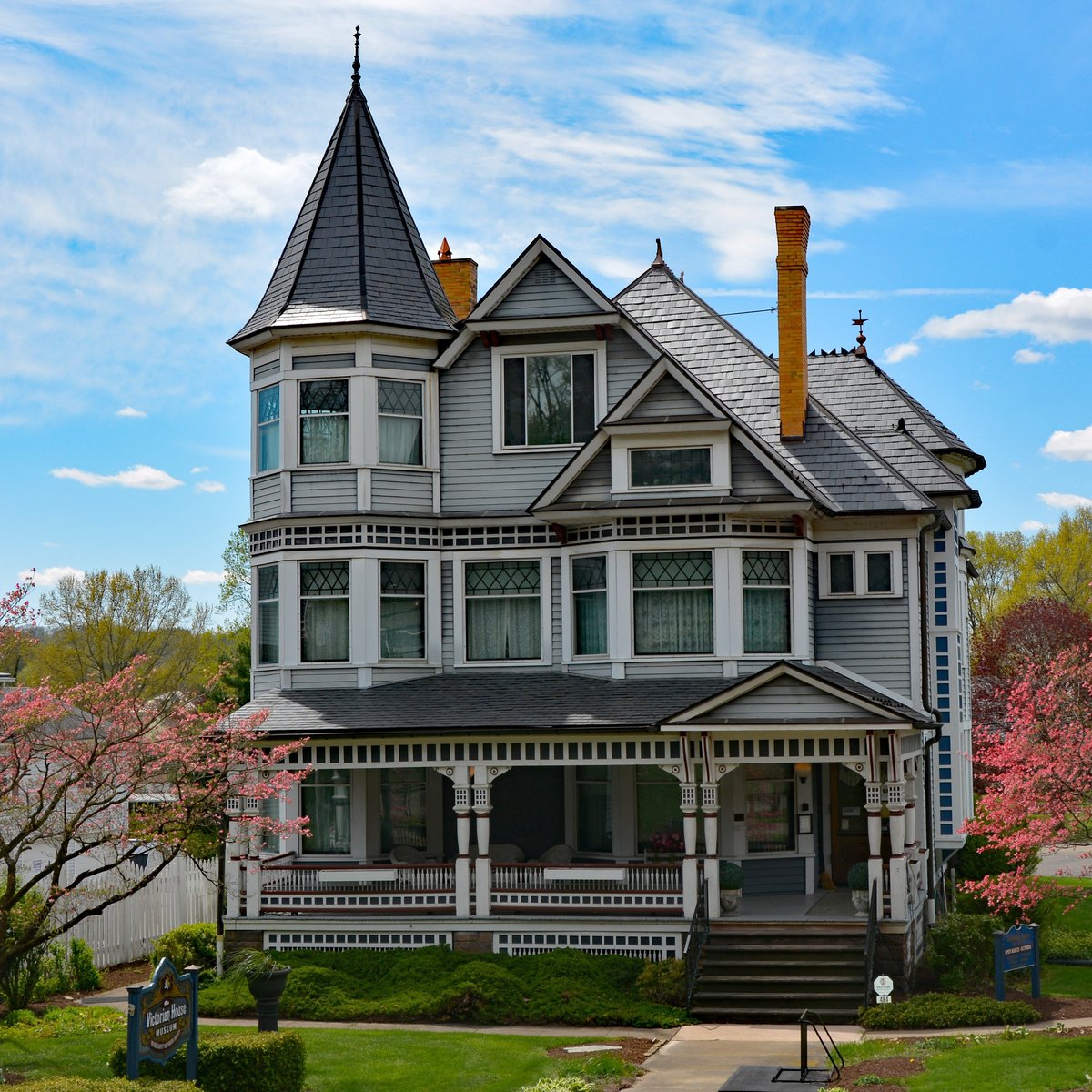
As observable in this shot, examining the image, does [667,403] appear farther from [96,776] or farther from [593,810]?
[96,776]

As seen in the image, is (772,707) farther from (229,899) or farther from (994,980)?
(229,899)

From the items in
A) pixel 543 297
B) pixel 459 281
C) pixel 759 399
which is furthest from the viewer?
pixel 459 281

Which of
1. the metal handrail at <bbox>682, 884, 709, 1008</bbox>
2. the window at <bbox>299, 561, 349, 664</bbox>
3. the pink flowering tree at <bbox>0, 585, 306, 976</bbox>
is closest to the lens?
the pink flowering tree at <bbox>0, 585, 306, 976</bbox>

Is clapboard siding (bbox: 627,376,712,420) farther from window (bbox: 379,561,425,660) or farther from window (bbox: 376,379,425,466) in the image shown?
window (bbox: 379,561,425,660)

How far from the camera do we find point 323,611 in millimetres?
25516

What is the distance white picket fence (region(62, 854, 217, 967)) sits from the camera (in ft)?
80.3

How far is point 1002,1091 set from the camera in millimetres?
14539

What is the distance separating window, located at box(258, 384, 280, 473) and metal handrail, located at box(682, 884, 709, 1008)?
10182 millimetres

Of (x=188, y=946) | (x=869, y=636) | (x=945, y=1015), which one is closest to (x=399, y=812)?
(x=188, y=946)

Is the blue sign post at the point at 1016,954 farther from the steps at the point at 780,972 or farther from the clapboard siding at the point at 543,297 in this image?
the clapboard siding at the point at 543,297

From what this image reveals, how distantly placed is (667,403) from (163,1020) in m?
13.2

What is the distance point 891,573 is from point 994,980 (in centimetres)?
692

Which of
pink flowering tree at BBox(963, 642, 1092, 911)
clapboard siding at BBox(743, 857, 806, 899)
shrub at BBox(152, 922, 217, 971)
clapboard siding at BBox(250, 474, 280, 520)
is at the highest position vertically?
clapboard siding at BBox(250, 474, 280, 520)

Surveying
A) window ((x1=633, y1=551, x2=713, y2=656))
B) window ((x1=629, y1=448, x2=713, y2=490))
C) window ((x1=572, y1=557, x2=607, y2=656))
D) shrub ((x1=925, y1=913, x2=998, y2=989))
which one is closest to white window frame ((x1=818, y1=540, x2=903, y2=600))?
window ((x1=633, y1=551, x2=713, y2=656))
